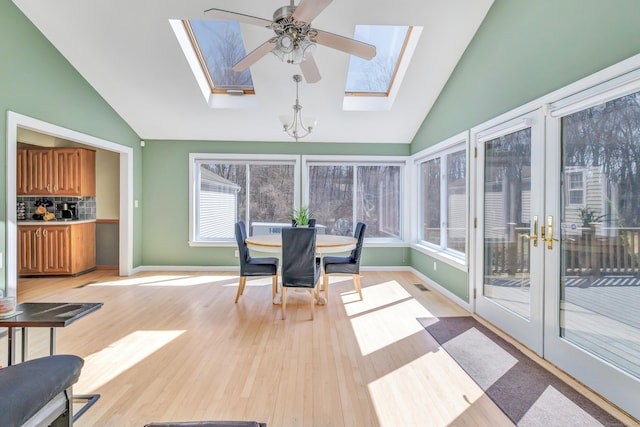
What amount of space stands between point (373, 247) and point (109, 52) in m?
4.63

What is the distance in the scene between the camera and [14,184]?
3.22 metres

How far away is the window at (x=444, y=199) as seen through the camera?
408 cm

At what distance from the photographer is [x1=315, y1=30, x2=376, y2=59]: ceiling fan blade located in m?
2.52

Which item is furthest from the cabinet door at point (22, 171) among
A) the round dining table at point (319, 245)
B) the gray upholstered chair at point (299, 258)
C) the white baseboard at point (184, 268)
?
the gray upholstered chair at point (299, 258)

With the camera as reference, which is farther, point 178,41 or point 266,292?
point 266,292

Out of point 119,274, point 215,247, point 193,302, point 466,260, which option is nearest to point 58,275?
point 119,274

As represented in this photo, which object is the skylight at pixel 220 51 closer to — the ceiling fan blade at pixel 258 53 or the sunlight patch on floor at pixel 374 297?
the ceiling fan blade at pixel 258 53

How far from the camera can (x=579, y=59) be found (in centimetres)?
221

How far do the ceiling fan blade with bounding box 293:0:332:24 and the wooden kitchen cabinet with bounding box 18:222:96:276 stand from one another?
16.3 ft

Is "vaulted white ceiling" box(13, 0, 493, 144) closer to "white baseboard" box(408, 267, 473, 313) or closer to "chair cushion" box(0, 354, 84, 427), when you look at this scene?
"white baseboard" box(408, 267, 473, 313)

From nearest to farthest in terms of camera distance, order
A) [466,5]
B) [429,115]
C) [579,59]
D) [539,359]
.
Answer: [579,59] → [539,359] → [466,5] → [429,115]

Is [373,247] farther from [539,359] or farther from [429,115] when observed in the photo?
[539,359]

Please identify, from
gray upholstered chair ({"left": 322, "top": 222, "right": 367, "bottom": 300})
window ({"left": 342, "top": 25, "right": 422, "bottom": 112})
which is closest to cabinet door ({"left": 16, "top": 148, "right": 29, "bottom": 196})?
gray upholstered chair ({"left": 322, "top": 222, "right": 367, "bottom": 300})

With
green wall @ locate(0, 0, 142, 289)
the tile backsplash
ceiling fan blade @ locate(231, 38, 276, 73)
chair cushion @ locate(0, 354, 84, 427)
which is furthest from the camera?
the tile backsplash
